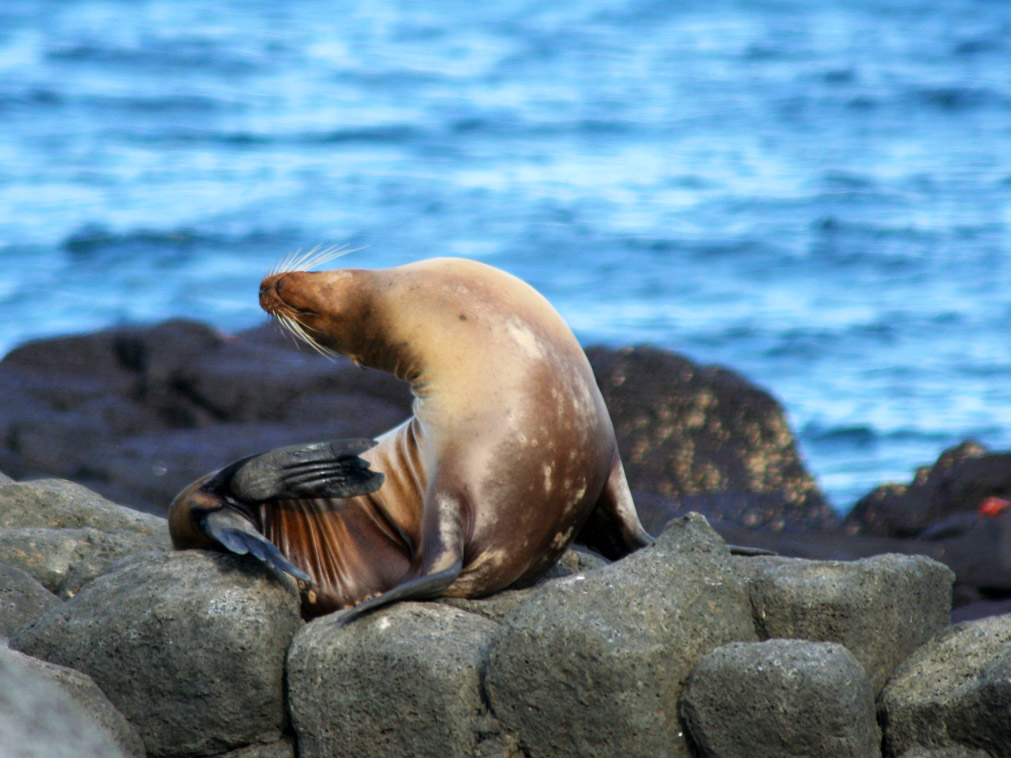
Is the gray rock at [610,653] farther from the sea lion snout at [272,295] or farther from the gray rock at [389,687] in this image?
the sea lion snout at [272,295]

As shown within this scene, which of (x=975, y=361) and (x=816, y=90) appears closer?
(x=975, y=361)

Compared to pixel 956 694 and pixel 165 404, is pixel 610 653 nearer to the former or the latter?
pixel 956 694

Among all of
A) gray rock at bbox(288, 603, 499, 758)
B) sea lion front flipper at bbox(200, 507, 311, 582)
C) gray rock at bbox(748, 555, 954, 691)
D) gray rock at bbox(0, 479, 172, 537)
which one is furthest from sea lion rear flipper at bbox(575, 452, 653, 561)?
gray rock at bbox(0, 479, 172, 537)

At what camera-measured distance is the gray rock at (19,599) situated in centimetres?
441

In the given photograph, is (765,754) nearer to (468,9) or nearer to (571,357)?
(571,357)

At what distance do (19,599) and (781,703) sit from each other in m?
2.62

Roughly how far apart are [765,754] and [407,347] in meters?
1.82

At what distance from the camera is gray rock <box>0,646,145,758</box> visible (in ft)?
11.7

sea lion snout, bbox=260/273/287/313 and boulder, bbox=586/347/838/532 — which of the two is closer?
sea lion snout, bbox=260/273/287/313

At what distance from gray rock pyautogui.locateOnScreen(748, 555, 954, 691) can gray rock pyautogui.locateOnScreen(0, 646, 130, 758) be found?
192 centimetres

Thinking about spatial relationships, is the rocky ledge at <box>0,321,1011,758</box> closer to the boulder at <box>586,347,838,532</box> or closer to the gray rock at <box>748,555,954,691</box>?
the gray rock at <box>748,555,954,691</box>

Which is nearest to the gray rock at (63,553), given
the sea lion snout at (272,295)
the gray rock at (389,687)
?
the sea lion snout at (272,295)

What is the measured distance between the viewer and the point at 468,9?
34.2m

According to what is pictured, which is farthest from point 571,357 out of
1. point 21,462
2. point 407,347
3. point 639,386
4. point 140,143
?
point 140,143
